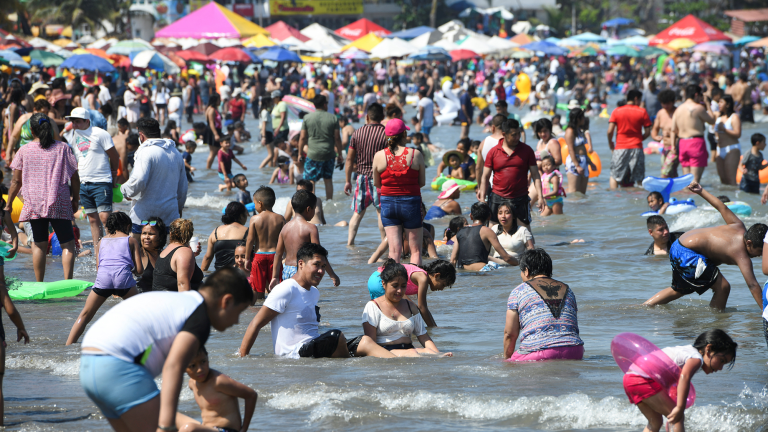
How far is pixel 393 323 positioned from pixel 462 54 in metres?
34.1

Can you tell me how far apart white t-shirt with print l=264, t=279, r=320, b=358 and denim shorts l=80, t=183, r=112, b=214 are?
3.45 meters

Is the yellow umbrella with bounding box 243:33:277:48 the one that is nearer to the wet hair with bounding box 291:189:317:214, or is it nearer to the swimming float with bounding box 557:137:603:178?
the swimming float with bounding box 557:137:603:178

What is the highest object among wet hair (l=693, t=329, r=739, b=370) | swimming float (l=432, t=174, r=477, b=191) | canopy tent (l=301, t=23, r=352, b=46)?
→ canopy tent (l=301, t=23, r=352, b=46)

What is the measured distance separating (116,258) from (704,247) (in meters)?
4.42

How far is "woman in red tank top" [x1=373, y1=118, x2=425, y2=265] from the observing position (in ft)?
27.1

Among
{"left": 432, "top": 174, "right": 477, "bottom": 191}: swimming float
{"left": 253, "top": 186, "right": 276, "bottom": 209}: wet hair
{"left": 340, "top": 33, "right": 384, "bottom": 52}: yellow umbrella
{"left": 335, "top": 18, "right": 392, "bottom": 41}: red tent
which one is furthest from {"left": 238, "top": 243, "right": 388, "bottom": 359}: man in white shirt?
{"left": 335, "top": 18, "right": 392, "bottom": 41}: red tent

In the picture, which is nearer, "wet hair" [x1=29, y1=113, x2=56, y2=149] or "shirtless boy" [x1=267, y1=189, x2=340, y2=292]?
"shirtless boy" [x1=267, y1=189, x2=340, y2=292]

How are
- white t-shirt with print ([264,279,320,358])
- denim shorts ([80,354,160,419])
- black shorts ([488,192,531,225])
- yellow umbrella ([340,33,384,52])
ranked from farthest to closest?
yellow umbrella ([340,33,384,52]) → black shorts ([488,192,531,225]) → white t-shirt with print ([264,279,320,358]) → denim shorts ([80,354,160,419])

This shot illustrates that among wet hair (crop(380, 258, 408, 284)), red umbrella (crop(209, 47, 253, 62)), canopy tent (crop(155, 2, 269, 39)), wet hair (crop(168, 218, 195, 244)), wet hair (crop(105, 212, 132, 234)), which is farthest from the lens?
canopy tent (crop(155, 2, 269, 39))

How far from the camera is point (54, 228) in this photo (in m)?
7.72

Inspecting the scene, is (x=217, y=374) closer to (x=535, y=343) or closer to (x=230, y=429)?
(x=230, y=429)

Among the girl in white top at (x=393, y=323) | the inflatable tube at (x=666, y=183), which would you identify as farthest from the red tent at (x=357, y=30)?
the girl in white top at (x=393, y=323)

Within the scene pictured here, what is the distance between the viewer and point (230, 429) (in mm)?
3973

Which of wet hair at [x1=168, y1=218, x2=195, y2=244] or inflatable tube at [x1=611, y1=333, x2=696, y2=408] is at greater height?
wet hair at [x1=168, y1=218, x2=195, y2=244]
